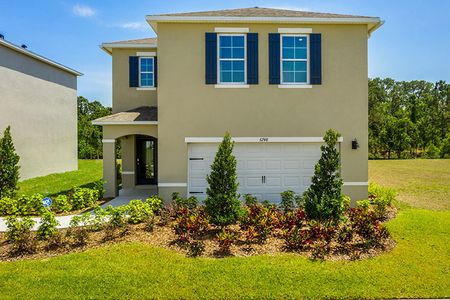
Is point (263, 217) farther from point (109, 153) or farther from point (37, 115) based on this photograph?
point (37, 115)

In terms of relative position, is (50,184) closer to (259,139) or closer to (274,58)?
(259,139)

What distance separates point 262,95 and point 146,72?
626cm

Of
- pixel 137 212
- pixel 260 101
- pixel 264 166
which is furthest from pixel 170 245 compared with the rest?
pixel 260 101

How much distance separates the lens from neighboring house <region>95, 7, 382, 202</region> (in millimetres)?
10961

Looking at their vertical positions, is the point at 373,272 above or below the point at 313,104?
below

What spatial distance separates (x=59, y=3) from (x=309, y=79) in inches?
471

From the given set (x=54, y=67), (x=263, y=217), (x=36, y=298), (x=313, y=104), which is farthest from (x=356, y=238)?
(x=54, y=67)

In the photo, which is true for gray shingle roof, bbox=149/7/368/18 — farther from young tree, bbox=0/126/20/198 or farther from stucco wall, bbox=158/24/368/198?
young tree, bbox=0/126/20/198

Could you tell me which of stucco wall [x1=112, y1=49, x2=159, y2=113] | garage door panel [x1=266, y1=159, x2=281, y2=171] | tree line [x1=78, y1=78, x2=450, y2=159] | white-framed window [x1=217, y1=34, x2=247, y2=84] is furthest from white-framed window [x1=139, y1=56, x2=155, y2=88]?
tree line [x1=78, y1=78, x2=450, y2=159]

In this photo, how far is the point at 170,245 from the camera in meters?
7.27

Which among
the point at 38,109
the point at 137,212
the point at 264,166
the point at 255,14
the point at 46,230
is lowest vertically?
the point at 46,230

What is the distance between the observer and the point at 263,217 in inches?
322

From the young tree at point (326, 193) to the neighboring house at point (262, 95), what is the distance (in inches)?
104

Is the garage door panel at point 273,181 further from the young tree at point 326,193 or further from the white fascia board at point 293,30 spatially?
the white fascia board at point 293,30
